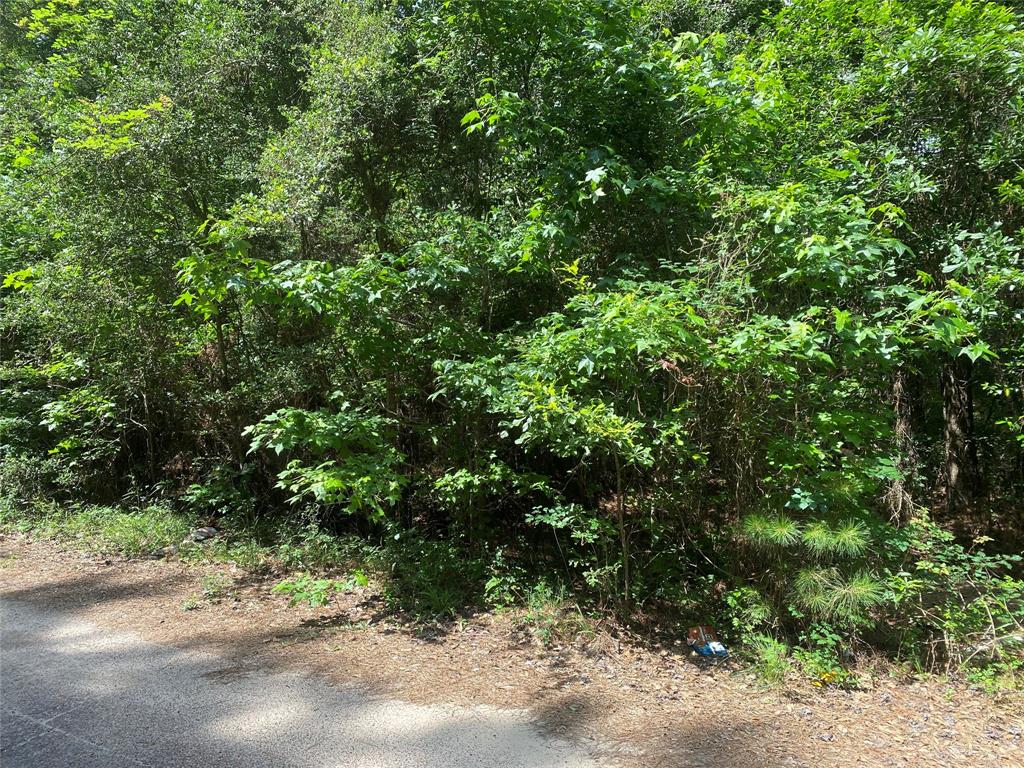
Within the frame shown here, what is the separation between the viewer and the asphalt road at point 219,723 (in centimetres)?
345

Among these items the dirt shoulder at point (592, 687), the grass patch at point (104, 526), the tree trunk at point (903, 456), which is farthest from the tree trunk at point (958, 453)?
the grass patch at point (104, 526)

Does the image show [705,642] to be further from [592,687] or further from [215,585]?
[215,585]

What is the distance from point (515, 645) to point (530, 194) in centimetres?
459

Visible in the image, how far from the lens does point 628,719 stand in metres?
4.21

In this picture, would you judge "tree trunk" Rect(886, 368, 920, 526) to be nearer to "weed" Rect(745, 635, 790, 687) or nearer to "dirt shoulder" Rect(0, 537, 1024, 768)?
"dirt shoulder" Rect(0, 537, 1024, 768)

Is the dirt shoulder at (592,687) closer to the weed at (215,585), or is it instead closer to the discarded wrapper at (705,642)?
the weed at (215,585)

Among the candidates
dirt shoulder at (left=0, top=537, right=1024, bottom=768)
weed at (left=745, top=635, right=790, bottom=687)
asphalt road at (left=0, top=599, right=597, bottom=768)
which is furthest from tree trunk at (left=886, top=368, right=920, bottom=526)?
asphalt road at (left=0, top=599, right=597, bottom=768)

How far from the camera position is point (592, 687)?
474cm

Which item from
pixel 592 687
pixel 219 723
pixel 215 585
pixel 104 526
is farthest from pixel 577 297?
pixel 104 526

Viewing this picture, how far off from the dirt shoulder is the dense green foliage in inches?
22.4

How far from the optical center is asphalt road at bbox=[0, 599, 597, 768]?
136 inches

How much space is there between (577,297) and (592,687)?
2.95 meters

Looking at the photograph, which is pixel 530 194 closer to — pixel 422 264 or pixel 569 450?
pixel 422 264

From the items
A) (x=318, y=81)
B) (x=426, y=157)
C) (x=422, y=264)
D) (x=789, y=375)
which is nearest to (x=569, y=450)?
(x=789, y=375)
